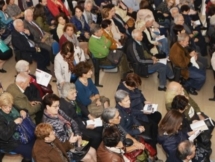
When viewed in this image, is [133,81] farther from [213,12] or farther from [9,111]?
[213,12]

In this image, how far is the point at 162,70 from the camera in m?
6.93

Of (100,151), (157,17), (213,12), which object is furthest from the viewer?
(157,17)

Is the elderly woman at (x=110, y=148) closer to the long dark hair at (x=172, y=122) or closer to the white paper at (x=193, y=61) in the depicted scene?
the long dark hair at (x=172, y=122)

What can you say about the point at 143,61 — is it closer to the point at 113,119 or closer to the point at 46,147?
the point at 113,119

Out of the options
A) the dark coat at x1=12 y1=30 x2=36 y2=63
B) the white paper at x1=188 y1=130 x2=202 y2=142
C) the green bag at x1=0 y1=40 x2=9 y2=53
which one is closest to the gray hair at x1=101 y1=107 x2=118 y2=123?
the white paper at x1=188 y1=130 x2=202 y2=142

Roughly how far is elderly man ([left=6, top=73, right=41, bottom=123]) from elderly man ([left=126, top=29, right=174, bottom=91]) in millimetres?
2011

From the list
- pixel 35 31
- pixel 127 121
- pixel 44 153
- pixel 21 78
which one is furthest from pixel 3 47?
pixel 44 153

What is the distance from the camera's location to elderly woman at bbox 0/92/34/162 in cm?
469

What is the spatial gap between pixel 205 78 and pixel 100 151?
3441mm

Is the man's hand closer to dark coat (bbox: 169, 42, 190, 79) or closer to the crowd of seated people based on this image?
the crowd of seated people

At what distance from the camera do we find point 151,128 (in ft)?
17.6

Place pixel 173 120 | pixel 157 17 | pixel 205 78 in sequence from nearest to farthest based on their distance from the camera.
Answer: pixel 173 120 < pixel 205 78 < pixel 157 17

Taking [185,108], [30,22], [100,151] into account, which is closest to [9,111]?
[100,151]

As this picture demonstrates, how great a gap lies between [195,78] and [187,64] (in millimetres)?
326
